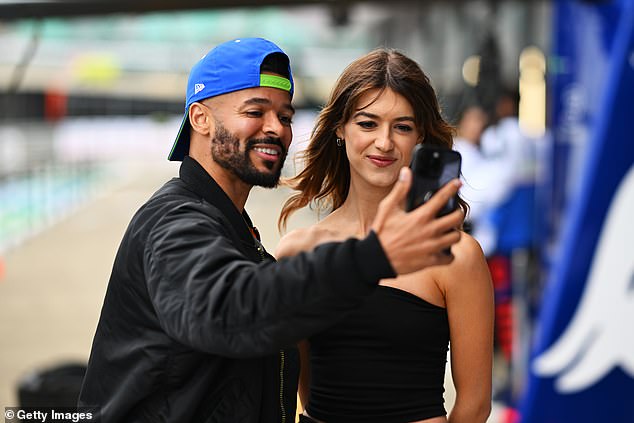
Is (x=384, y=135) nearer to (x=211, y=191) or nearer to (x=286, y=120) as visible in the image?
(x=286, y=120)

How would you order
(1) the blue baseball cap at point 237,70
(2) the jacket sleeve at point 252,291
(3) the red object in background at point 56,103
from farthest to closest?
(3) the red object in background at point 56,103 < (1) the blue baseball cap at point 237,70 < (2) the jacket sleeve at point 252,291

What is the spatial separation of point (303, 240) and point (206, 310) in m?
0.75

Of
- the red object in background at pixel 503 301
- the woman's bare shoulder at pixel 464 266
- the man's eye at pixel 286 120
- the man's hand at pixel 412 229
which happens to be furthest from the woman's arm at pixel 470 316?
the red object in background at pixel 503 301

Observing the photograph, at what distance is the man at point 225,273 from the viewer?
1.54m

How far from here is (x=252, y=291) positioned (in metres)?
1.56

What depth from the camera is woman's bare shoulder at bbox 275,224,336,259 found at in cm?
230

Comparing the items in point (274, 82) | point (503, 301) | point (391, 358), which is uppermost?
point (274, 82)

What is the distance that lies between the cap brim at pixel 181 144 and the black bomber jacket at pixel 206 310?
0.35ft

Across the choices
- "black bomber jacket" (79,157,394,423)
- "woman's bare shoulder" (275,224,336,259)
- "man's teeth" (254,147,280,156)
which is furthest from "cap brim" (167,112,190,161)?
"woman's bare shoulder" (275,224,336,259)

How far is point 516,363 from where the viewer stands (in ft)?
20.1

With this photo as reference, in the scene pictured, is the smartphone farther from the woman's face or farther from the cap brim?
the cap brim

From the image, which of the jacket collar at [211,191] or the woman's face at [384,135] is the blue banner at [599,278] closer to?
the woman's face at [384,135]

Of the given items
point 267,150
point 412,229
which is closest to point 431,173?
point 412,229

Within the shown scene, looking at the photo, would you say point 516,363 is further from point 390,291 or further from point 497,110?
point 390,291
